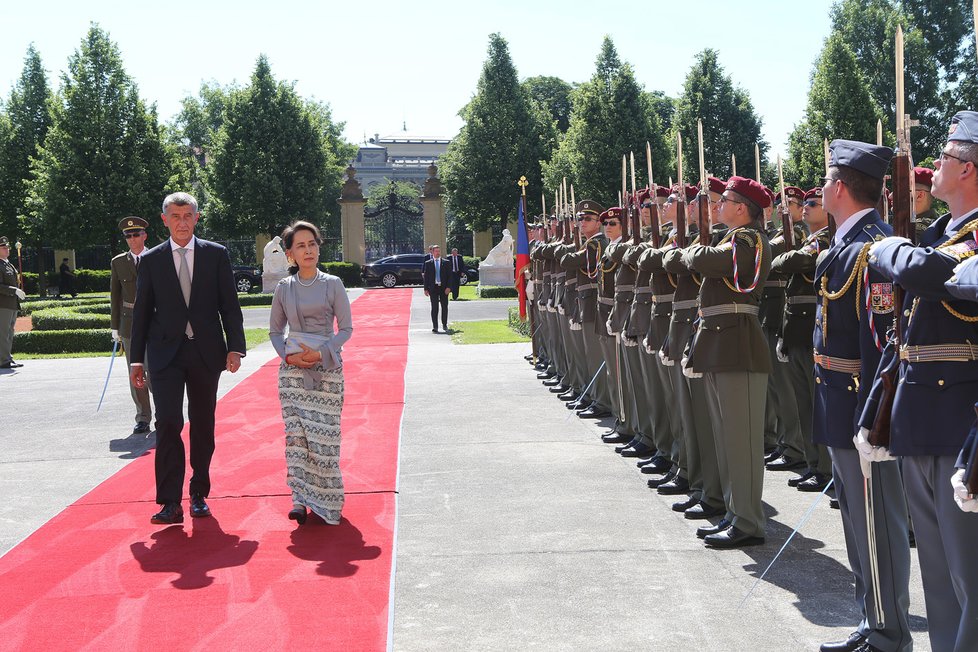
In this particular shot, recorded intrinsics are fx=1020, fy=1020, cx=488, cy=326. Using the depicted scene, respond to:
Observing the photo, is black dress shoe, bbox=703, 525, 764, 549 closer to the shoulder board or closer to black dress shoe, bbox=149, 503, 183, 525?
the shoulder board

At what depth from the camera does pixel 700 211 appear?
6.12m

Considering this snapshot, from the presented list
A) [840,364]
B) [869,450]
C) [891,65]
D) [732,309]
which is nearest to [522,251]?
[732,309]

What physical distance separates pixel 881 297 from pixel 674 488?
3.49 meters

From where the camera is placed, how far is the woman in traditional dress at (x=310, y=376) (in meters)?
6.46

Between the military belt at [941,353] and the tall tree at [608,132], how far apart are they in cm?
3771

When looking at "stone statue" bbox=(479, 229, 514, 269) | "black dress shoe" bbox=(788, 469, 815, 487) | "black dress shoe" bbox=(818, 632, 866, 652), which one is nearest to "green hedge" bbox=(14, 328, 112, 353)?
"black dress shoe" bbox=(788, 469, 815, 487)

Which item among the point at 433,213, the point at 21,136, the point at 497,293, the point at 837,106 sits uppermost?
the point at 21,136

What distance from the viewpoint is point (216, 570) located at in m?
5.57

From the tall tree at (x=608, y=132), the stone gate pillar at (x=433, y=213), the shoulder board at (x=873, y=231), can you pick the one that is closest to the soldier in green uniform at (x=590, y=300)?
the shoulder board at (x=873, y=231)

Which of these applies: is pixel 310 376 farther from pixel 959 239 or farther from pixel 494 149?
pixel 494 149

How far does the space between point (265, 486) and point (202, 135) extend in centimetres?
6677

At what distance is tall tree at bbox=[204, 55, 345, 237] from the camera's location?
47656 mm

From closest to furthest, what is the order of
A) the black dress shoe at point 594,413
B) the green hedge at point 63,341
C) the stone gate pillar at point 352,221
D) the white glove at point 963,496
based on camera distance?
1. the white glove at point 963,496
2. the black dress shoe at point 594,413
3. the green hedge at point 63,341
4. the stone gate pillar at point 352,221

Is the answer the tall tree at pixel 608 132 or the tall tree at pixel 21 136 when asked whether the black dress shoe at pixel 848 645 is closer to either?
the tall tree at pixel 608 132
